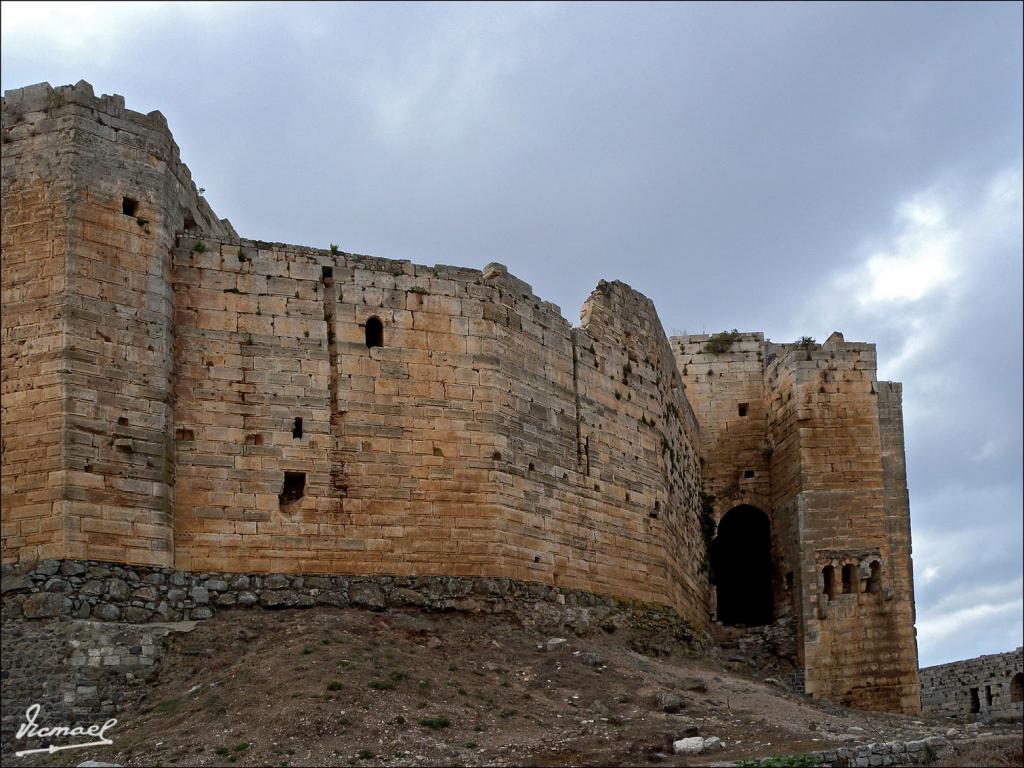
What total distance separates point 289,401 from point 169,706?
456 centimetres

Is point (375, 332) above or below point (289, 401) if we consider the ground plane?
above

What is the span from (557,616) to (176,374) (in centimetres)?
594

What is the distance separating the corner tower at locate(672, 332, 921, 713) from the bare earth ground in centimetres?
557

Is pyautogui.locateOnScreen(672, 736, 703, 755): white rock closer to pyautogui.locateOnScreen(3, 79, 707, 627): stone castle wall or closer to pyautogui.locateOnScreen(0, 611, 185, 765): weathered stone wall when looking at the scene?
pyautogui.locateOnScreen(3, 79, 707, 627): stone castle wall

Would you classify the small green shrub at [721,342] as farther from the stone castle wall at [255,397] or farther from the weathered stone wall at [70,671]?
the weathered stone wall at [70,671]

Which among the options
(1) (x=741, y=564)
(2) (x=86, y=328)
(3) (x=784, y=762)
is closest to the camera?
(3) (x=784, y=762)

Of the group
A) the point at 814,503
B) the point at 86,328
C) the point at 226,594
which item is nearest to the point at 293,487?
the point at 226,594

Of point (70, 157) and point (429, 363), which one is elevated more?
point (70, 157)

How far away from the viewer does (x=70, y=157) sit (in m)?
17.7

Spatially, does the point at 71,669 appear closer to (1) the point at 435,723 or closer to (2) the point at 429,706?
(2) the point at 429,706

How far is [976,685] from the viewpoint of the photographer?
95.3ft

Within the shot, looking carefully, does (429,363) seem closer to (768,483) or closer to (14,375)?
(14,375)

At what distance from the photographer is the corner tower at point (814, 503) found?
2447 centimetres

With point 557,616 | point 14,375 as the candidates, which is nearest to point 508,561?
point 557,616
